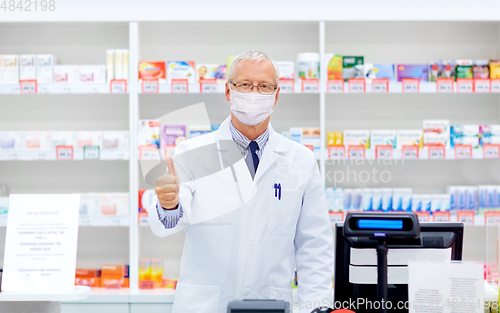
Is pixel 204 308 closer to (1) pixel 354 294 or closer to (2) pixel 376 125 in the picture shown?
(1) pixel 354 294

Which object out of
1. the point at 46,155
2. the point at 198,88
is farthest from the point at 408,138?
the point at 46,155

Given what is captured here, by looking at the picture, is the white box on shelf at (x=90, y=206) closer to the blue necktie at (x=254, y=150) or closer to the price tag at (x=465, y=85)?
the blue necktie at (x=254, y=150)

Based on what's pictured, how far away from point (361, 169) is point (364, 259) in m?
2.27

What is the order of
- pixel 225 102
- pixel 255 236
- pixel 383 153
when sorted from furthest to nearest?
pixel 225 102
pixel 383 153
pixel 255 236

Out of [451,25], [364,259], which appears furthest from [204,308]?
[451,25]

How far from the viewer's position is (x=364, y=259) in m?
1.33

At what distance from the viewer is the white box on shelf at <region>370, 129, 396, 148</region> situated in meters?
3.10

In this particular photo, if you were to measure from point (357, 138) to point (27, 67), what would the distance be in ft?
8.23

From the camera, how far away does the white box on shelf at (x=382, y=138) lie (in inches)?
122

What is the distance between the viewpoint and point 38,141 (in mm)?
3105

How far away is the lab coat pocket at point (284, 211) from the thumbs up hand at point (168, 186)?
0.53 m

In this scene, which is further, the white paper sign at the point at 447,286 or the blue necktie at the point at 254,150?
the blue necktie at the point at 254,150

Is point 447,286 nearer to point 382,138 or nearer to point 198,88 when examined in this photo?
point 382,138

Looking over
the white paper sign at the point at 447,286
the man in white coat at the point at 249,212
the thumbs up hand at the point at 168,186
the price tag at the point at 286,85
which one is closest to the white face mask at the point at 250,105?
the man in white coat at the point at 249,212
